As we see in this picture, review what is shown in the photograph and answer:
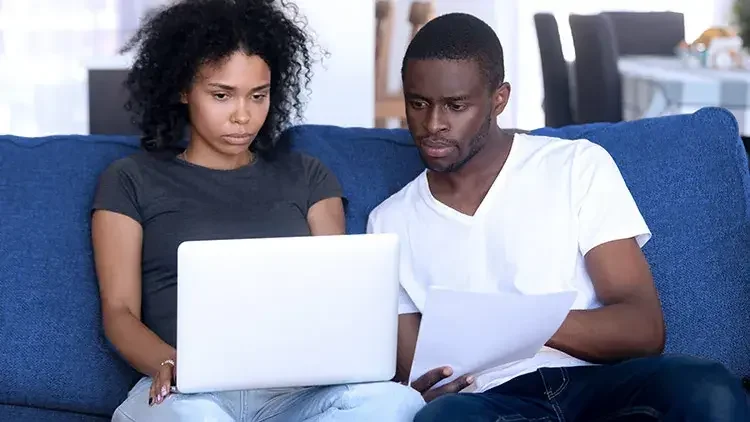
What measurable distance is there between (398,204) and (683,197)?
503 mm

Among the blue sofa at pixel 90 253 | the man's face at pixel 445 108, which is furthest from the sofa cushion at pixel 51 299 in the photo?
the man's face at pixel 445 108

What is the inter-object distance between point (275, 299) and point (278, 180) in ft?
1.85

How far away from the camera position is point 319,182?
208cm

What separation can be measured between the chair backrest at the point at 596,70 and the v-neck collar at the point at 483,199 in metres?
2.41

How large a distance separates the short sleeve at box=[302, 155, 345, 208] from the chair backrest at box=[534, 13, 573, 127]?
2.81 m

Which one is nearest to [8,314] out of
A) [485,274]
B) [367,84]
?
[485,274]

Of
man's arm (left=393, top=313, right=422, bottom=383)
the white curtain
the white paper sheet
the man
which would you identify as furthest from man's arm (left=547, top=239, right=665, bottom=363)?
the white curtain

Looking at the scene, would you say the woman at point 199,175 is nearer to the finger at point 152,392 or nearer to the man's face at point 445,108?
the finger at point 152,392

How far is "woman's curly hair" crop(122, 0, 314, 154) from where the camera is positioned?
2.04 meters

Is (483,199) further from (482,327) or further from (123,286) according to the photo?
(123,286)

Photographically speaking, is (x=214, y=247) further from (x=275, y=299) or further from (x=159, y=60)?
(x=159, y=60)

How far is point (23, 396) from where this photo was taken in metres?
1.99

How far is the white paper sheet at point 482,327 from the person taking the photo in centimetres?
158

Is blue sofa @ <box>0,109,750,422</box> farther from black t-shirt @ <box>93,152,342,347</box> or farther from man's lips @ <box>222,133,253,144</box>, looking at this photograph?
man's lips @ <box>222,133,253,144</box>
